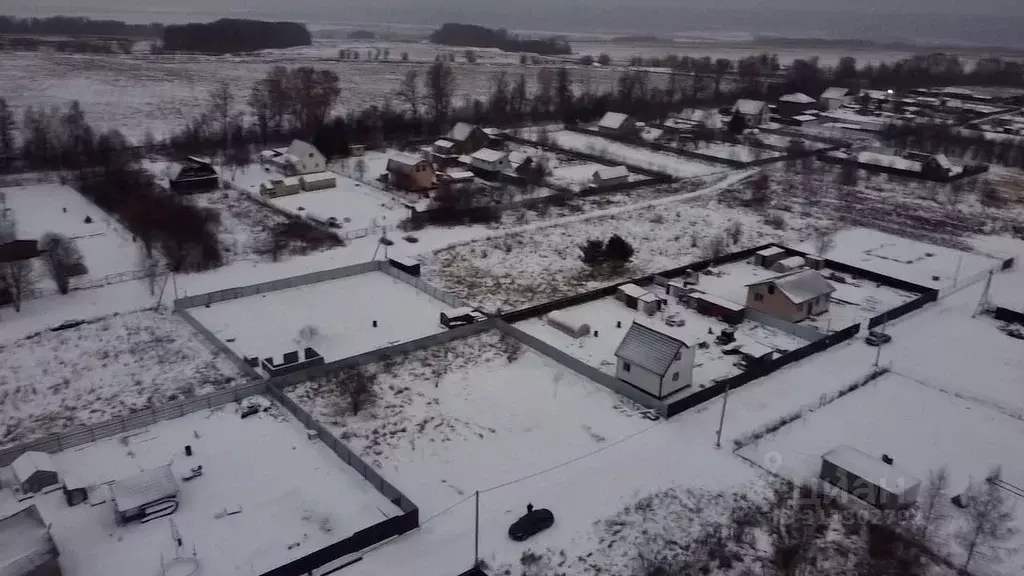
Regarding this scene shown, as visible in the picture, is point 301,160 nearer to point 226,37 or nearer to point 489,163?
point 489,163

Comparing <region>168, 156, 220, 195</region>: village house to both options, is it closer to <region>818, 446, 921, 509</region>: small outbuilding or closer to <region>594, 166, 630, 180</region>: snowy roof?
<region>594, 166, 630, 180</region>: snowy roof

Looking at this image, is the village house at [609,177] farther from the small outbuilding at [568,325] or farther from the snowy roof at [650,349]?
the snowy roof at [650,349]

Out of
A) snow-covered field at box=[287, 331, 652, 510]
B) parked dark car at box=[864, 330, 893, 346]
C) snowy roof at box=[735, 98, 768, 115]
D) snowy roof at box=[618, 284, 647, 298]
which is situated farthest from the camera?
snowy roof at box=[735, 98, 768, 115]

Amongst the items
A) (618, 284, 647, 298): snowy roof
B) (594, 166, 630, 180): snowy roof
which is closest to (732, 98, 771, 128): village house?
(594, 166, 630, 180): snowy roof

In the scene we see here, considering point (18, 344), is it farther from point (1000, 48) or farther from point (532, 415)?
point (1000, 48)

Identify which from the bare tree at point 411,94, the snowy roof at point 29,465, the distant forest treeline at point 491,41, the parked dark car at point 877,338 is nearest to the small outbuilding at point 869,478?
the parked dark car at point 877,338

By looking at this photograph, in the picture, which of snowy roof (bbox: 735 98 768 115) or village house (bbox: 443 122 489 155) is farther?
snowy roof (bbox: 735 98 768 115)

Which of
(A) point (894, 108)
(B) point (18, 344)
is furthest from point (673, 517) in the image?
(A) point (894, 108)
